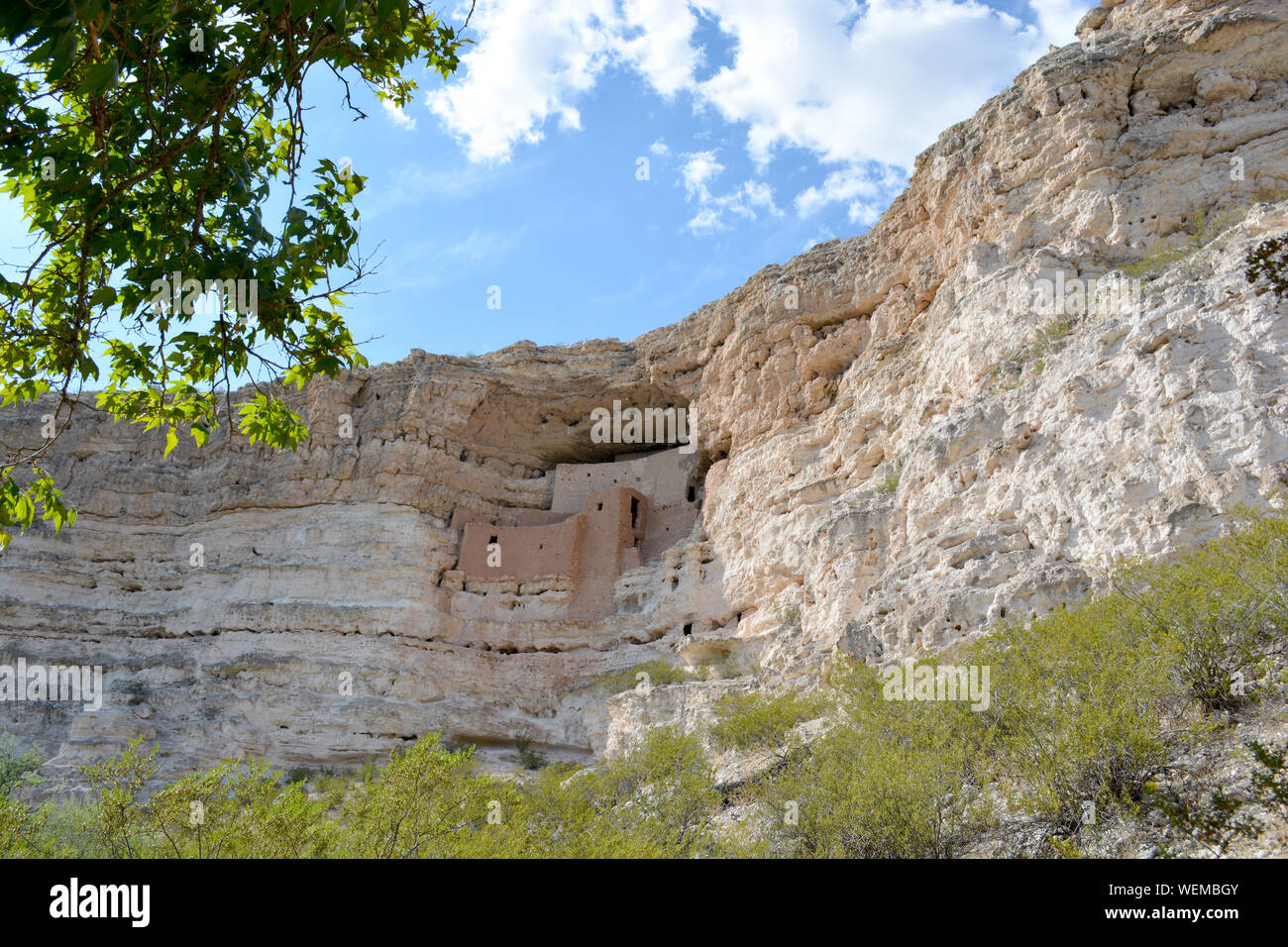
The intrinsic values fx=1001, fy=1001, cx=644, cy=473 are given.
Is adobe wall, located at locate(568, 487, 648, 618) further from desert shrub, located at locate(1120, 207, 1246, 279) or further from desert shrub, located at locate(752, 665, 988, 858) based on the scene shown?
desert shrub, located at locate(1120, 207, 1246, 279)

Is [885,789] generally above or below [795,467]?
below

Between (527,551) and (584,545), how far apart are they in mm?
1377

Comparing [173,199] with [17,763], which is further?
[17,763]

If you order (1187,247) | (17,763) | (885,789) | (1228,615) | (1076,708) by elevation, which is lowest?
(17,763)

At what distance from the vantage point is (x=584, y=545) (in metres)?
23.2

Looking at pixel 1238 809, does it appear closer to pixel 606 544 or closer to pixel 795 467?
pixel 795 467

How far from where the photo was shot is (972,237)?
17703 mm

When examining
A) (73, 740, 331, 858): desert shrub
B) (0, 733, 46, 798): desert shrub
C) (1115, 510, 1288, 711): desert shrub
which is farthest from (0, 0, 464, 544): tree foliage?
(0, 733, 46, 798): desert shrub

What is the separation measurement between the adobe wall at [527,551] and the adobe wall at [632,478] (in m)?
1.66

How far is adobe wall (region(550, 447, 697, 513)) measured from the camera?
2431 cm

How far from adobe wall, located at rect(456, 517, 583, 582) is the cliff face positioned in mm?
513

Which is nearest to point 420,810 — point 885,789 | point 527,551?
point 885,789

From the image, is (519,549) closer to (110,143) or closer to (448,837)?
(448,837)

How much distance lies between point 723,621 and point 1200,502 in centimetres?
1059
